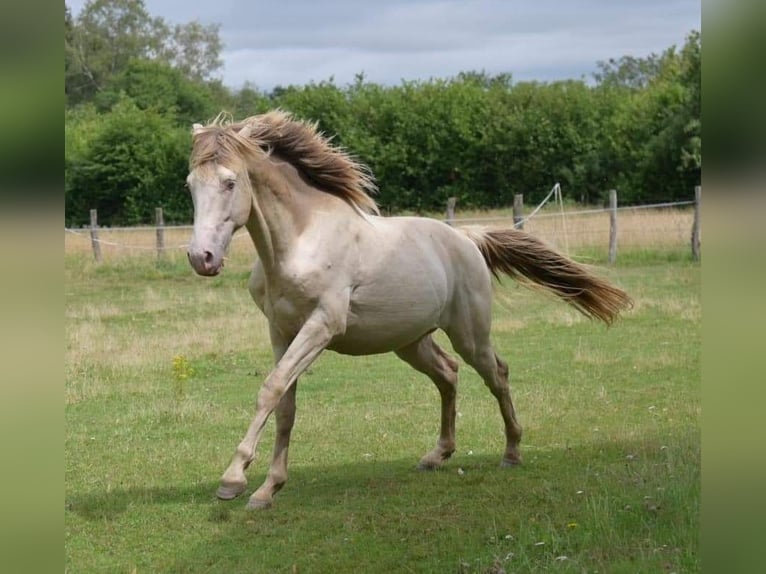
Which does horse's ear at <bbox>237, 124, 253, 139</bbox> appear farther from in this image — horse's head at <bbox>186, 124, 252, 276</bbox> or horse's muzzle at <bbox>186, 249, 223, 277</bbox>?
horse's muzzle at <bbox>186, 249, 223, 277</bbox>

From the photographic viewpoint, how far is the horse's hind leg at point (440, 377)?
698 cm

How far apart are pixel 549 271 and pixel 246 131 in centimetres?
314

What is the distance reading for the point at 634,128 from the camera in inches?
1341

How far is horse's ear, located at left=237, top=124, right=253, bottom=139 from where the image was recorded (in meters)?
5.84

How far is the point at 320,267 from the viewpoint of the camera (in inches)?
234

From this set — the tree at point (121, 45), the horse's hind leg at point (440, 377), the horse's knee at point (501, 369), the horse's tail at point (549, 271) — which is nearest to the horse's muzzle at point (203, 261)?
the horse's hind leg at point (440, 377)

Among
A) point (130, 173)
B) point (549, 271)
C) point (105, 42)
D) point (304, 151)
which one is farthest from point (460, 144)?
point (105, 42)

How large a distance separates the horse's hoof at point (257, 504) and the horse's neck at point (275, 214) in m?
1.47

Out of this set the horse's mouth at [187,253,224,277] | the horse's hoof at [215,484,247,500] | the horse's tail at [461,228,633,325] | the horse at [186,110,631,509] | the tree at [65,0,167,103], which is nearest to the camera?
the horse's mouth at [187,253,224,277]

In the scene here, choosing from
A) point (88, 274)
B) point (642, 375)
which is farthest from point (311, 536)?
point (88, 274)

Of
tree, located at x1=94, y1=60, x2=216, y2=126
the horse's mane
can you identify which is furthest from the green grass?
tree, located at x1=94, y1=60, x2=216, y2=126

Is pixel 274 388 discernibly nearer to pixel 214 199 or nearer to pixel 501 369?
pixel 214 199
